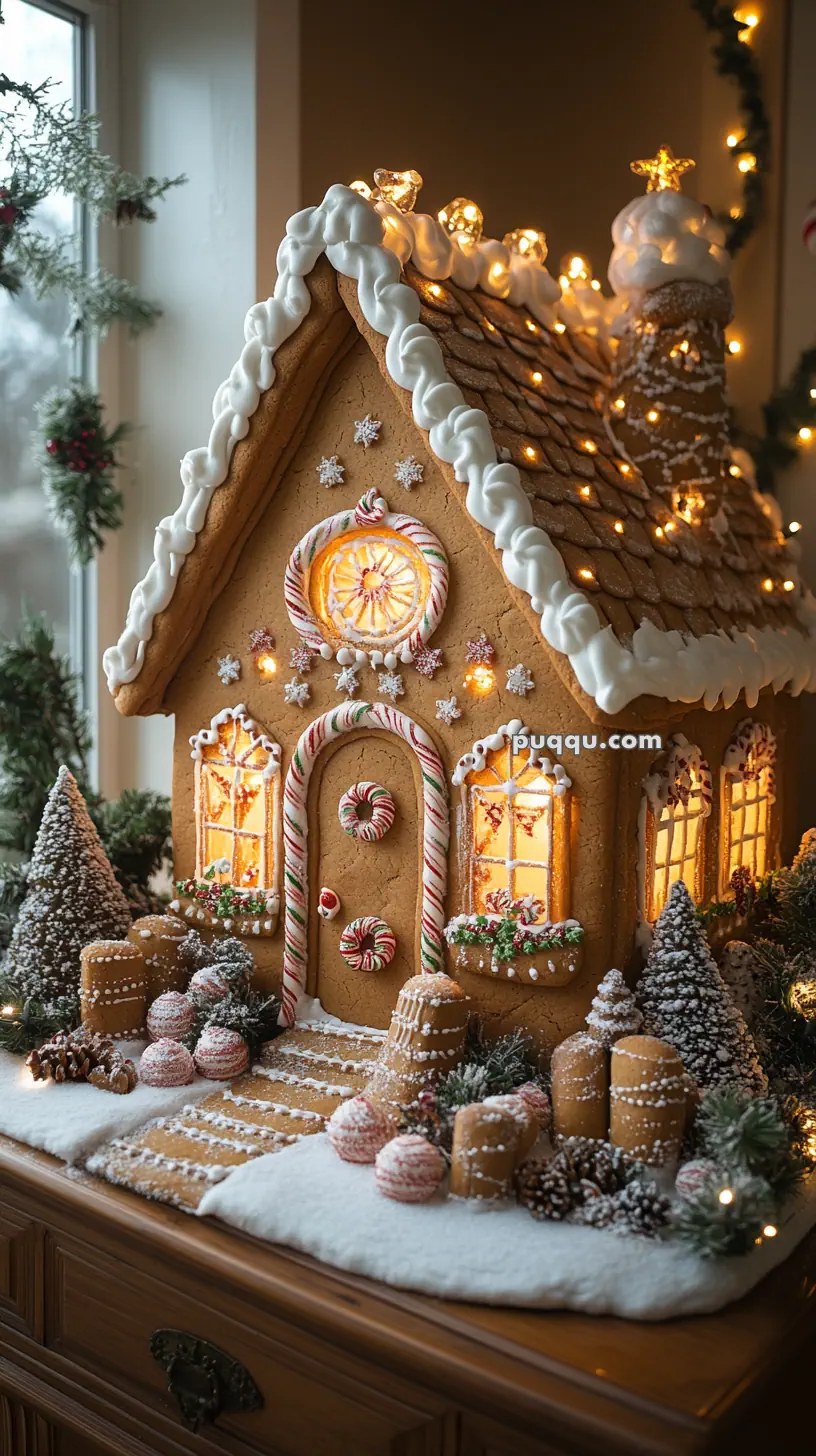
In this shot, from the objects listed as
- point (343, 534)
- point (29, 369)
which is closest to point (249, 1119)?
point (343, 534)

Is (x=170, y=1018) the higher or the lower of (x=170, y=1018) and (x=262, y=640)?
the lower

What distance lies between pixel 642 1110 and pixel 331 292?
1.88 metres

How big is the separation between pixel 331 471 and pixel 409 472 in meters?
→ 0.23

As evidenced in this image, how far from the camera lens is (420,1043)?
2414mm

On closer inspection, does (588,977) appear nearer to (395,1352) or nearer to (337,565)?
(395,1352)

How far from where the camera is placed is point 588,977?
257cm

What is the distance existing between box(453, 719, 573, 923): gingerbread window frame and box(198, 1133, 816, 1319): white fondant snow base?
2.31 feet

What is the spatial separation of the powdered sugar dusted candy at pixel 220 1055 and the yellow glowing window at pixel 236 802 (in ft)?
1.43

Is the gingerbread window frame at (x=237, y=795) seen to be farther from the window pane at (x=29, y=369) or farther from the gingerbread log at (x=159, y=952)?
the window pane at (x=29, y=369)

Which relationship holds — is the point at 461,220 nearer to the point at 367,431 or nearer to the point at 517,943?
the point at 367,431

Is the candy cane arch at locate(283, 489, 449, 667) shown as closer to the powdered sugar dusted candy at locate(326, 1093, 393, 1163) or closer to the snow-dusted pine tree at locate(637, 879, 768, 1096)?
the snow-dusted pine tree at locate(637, 879, 768, 1096)

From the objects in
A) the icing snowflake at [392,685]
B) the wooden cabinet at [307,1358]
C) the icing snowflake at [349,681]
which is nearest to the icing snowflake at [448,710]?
the icing snowflake at [392,685]

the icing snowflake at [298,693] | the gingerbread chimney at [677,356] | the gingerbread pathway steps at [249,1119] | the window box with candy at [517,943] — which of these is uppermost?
the gingerbread chimney at [677,356]

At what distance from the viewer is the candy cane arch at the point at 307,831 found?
2711 mm
